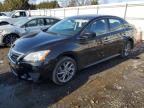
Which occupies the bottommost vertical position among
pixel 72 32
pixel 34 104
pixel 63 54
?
pixel 34 104

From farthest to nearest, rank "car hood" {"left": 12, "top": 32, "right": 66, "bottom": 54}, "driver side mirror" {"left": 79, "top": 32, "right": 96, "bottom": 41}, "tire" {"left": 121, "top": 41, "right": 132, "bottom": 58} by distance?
1. "tire" {"left": 121, "top": 41, "right": 132, "bottom": 58}
2. "driver side mirror" {"left": 79, "top": 32, "right": 96, "bottom": 41}
3. "car hood" {"left": 12, "top": 32, "right": 66, "bottom": 54}

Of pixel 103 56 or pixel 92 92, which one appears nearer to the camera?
pixel 92 92

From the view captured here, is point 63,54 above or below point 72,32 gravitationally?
below

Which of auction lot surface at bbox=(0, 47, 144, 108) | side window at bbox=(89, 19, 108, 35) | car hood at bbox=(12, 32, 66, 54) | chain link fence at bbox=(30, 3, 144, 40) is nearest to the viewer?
auction lot surface at bbox=(0, 47, 144, 108)

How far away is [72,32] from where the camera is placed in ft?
17.6

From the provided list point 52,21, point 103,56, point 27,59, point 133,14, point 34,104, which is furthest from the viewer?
point 133,14

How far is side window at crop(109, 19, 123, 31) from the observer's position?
6.27 m

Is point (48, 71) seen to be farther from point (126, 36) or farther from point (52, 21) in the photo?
point (52, 21)

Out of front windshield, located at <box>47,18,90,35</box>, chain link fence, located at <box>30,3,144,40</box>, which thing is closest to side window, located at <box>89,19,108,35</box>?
front windshield, located at <box>47,18,90,35</box>

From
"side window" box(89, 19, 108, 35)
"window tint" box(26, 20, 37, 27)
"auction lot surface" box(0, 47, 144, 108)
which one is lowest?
"auction lot surface" box(0, 47, 144, 108)

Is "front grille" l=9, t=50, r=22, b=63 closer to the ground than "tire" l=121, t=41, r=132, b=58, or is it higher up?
higher up

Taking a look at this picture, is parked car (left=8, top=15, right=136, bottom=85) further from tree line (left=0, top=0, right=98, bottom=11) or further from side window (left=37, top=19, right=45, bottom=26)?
tree line (left=0, top=0, right=98, bottom=11)

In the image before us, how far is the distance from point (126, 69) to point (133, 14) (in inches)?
259

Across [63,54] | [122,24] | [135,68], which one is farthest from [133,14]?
[63,54]
